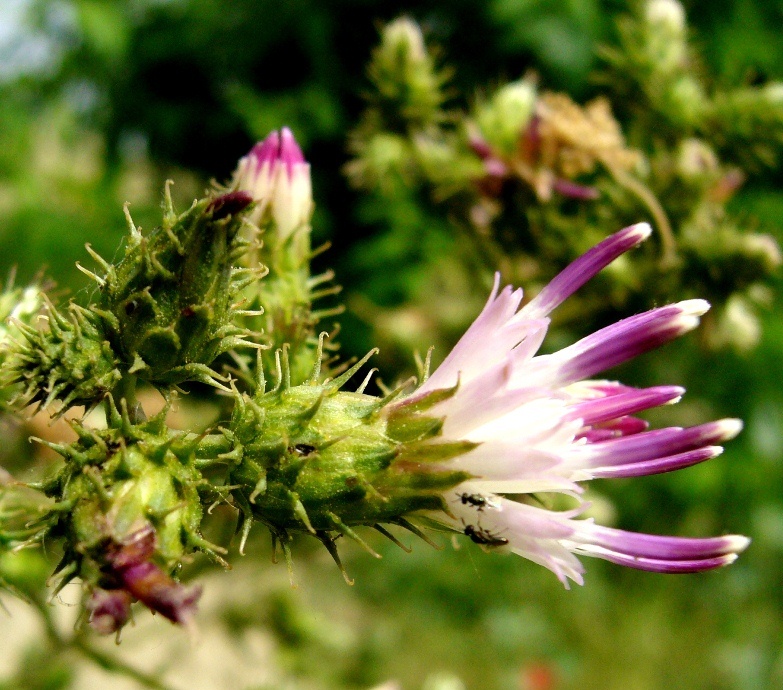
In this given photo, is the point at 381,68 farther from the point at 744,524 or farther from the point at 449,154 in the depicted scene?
the point at 744,524

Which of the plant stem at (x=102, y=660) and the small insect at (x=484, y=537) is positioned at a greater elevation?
the small insect at (x=484, y=537)

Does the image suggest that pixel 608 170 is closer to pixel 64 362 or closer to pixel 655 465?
pixel 655 465

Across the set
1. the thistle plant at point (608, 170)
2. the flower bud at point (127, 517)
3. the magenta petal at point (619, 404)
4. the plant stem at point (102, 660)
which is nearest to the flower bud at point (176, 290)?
the flower bud at point (127, 517)

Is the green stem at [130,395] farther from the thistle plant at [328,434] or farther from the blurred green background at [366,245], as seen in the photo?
the blurred green background at [366,245]

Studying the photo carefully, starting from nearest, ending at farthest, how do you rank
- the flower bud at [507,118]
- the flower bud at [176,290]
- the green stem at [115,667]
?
1. the flower bud at [176,290]
2. the green stem at [115,667]
3. the flower bud at [507,118]

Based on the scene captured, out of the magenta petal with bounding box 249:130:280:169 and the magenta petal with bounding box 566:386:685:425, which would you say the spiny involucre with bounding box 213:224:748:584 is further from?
the magenta petal with bounding box 249:130:280:169

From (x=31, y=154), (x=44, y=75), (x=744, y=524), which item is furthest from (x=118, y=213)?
(x=744, y=524)

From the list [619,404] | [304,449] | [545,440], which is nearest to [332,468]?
[304,449]
